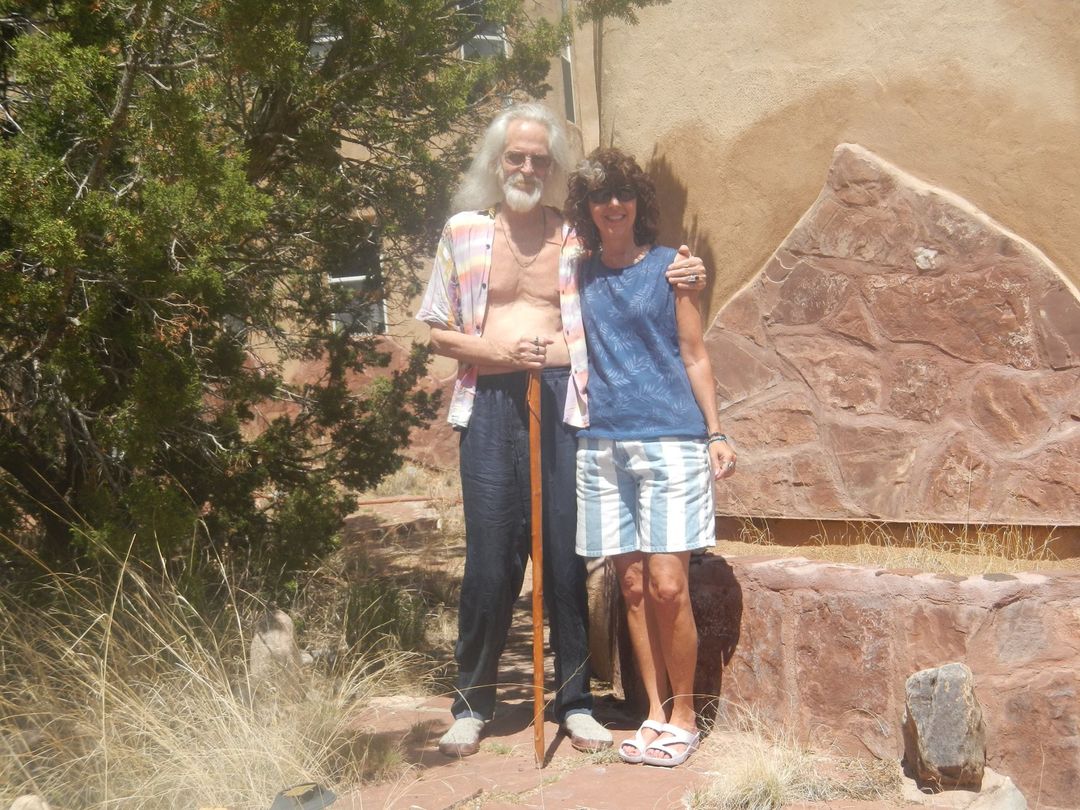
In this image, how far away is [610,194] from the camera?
362cm

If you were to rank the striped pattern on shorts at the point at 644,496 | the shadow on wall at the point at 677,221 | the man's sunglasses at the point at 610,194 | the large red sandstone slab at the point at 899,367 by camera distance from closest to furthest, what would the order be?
1. the striped pattern on shorts at the point at 644,496
2. the man's sunglasses at the point at 610,194
3. the large red sandstone slab at the point at 899,367
4. the shadow on wall at the point at 677,221

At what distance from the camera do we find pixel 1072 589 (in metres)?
3.32

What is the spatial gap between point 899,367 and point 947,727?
170 centimetres

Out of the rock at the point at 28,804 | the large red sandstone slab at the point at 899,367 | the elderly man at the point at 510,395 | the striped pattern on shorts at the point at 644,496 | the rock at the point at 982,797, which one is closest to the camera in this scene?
the rock at the point at 28,804

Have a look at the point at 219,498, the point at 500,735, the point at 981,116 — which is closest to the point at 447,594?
the point at 219,498

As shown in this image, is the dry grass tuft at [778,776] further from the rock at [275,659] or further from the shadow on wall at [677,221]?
the shadow on wall at [677,221]

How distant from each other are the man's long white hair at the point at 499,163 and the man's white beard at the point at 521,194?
0.07 meters

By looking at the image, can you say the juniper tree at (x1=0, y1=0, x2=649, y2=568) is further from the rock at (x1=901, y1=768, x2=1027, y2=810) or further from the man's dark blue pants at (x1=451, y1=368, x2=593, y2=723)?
the rock at (x1=901, y1=768, x2=1027, y2=810)

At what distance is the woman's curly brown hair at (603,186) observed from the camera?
12.0ft

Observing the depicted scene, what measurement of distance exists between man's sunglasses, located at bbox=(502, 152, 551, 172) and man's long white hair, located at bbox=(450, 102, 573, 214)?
1.6 inches

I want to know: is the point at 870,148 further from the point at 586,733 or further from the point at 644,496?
the point at 586,733

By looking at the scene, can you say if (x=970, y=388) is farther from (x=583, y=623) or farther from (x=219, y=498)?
(x=219, y=498)

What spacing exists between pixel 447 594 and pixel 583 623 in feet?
6.66

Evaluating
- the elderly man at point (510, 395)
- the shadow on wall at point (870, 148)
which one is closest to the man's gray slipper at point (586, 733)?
the elderly man at point (510, 395)
